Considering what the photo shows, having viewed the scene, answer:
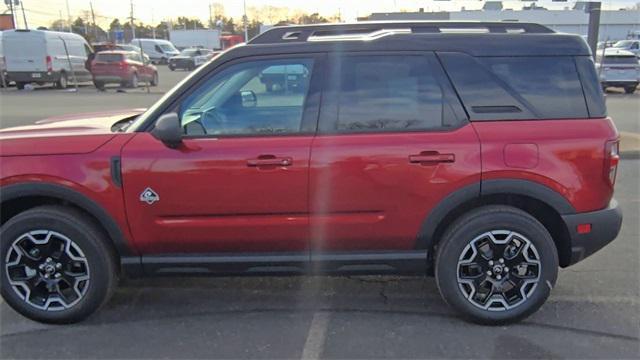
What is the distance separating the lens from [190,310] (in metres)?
3.63

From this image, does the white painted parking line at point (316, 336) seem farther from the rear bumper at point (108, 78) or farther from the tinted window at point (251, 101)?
the rear bumper at point (108, 78)

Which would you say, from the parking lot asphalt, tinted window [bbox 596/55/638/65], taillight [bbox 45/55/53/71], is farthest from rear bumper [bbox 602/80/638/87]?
taillight [bbox 45/55/53/71]

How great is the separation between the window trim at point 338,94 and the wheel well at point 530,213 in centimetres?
53

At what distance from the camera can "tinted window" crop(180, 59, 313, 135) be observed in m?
3.28

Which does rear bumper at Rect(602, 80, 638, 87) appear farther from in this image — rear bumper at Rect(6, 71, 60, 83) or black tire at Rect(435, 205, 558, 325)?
rear bumper at Rect(6, 71, 60, 83)

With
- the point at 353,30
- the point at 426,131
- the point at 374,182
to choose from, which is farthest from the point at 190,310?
the point at 353,30

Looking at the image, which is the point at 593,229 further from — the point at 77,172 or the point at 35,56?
the point at 35,56

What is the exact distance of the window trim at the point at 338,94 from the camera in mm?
3236

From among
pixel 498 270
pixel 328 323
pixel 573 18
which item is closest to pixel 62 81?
pixel 328 323

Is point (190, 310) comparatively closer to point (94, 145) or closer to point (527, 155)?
point (94, 145)

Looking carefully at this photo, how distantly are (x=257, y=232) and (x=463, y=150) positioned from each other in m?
1.37

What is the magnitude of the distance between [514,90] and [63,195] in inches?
113

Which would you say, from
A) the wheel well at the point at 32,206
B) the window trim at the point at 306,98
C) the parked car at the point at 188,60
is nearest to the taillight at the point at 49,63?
the parked car at the point at 188,60

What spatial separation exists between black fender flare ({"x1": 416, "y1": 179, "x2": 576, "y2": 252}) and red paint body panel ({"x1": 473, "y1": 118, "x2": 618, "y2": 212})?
1.3 inches
